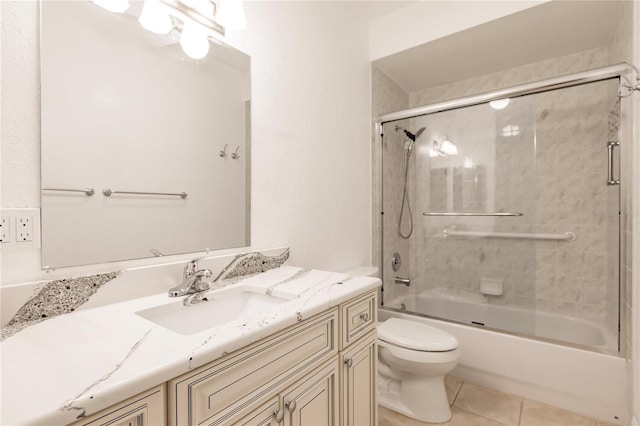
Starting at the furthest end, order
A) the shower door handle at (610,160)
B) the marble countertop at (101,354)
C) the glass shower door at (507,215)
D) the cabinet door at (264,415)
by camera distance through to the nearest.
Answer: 1. the glass shower door at (507,215)
2. the shower door handle at (610,160)
3. the cabinet door at (264,415)
4. the marble countertop at (101,354)

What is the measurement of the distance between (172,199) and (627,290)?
226cm

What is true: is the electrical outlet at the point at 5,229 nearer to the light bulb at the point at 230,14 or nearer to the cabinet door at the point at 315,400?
the cabinet door at the point at 315,400

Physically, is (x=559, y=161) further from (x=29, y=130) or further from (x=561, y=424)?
(x=29, y=130)

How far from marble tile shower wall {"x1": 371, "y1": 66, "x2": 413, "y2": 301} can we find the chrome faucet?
1618mm

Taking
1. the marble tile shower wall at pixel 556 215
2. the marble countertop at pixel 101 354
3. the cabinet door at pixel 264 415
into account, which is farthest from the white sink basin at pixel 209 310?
the marble tile shower wall at pixel 556 215

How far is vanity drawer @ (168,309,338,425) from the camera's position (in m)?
0.61

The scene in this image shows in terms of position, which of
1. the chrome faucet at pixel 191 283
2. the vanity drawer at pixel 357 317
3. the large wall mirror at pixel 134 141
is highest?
the large wall mirror at pixel 134 141

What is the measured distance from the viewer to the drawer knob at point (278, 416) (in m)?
→ 0.80

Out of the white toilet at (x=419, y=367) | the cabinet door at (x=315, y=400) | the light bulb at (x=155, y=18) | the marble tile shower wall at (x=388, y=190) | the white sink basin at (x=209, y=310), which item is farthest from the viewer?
the marble tile shower wall at (x=388, y=190)

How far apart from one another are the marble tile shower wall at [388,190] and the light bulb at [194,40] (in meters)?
1.54

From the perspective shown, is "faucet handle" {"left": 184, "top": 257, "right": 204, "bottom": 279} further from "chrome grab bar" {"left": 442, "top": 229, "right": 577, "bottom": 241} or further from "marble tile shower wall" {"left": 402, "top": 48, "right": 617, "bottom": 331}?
"chrome grab bar" {"left": 442, "top": 229, "right": 577, "bottom": 241}

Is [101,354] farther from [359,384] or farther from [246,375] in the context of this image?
[359,384]

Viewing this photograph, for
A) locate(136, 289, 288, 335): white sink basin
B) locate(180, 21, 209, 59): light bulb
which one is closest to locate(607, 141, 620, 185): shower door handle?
locate(136, 289, 288, 335): white sink basin

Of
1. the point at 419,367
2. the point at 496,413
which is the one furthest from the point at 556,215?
the point at 419,367
